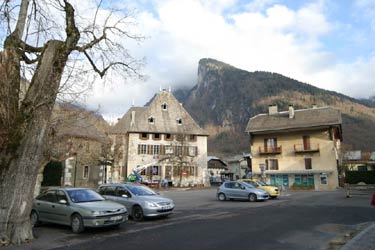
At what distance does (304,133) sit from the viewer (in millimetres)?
47406

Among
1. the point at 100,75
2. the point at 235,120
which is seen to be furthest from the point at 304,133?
the point at 235,120

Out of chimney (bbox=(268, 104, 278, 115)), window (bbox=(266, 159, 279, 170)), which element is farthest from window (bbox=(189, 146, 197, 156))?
chimney (bbox=(268, 104, 278, 115))

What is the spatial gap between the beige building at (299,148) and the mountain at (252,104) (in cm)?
4346

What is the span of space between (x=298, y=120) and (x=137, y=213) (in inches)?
1546

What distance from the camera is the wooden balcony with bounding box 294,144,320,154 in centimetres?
4592

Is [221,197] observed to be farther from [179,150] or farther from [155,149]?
[155,149]

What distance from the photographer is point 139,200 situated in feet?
47.3

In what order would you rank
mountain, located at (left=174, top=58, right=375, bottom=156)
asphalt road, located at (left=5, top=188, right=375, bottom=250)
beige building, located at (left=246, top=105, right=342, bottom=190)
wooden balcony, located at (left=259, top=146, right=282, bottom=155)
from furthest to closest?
mountain, located at (left=174, top=58, right=375, bottom=156)
wooden balcony, located at (left=259, top=146, right=282, bottom=155)
beige building, located at (left=246, top=105, right=342, bottom=190)
asphalt road, located at (left=5, top=188, right=375, bottom=250)

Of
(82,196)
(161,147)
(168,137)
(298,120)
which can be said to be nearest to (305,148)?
(298,120)

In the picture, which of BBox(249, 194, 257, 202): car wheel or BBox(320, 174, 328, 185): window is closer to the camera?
BBox(249, 194, 257, 202): car wheel

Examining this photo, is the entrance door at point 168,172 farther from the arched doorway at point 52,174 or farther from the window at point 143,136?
the arched doorway at point 52,174

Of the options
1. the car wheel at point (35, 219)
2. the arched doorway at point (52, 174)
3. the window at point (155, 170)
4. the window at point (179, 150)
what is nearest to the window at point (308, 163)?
the window at point (179, 150)

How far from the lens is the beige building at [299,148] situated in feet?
148

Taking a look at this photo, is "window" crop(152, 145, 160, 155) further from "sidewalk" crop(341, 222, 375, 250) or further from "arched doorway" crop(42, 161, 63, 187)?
"sidewalk" crop(341, 222, 375, 250)
